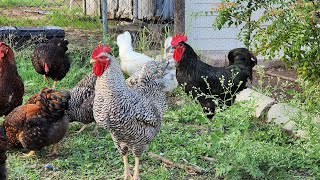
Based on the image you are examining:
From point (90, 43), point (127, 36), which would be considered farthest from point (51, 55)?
point (90, 43)

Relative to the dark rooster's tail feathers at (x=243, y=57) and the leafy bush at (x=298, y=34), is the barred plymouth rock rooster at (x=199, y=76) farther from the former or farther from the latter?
the leafy bush at (x=298, y=34)

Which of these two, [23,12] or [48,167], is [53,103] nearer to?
[48,167]

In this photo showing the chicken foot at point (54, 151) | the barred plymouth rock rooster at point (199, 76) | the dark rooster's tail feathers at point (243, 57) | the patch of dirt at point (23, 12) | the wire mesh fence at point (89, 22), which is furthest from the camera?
the patch of dirt at point (23, 12)

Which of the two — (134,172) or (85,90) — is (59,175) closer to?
(134,172)

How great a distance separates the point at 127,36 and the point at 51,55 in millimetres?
1143

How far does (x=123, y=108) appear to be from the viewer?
4.81 meters

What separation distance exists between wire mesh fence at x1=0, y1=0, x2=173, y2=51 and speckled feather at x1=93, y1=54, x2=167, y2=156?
406 centimetres

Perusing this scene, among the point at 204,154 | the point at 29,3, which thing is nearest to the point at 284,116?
the point at 204,154

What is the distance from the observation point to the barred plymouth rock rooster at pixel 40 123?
18.1 ft

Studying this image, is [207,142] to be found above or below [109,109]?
below

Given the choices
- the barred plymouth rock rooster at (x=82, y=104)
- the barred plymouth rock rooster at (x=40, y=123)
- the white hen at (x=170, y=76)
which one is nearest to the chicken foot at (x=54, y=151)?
the barred plymouth rock rooster at (x=40, y=123)

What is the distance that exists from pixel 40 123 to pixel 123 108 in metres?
1.12

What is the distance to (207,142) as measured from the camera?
5.95 m

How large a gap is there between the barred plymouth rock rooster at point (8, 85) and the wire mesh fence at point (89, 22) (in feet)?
9.30
